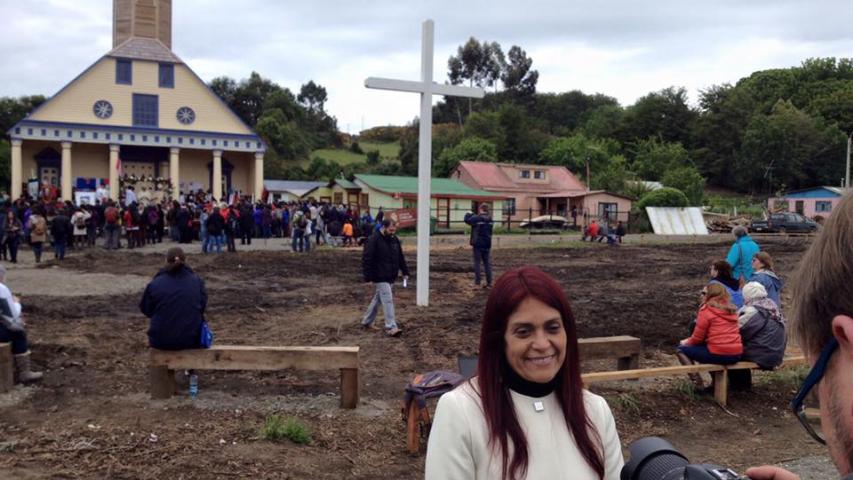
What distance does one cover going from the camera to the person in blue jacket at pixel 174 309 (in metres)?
7.12

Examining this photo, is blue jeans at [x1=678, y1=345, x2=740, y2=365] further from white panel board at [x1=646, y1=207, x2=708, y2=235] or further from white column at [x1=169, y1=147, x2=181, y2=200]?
white panel board at [x1=646, y1=207, x2=708, y2=235]

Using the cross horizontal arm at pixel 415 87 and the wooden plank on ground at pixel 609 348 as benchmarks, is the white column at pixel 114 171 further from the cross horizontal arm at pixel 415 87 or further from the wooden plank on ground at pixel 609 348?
the wooden plank on ground at pixel 609 348

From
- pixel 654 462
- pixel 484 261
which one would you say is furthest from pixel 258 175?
pixel 654 462

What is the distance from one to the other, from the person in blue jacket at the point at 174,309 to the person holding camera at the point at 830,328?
658cm

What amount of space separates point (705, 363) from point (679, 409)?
60 centimetres

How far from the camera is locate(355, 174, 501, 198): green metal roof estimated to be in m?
43.8

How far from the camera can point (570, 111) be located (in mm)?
103688

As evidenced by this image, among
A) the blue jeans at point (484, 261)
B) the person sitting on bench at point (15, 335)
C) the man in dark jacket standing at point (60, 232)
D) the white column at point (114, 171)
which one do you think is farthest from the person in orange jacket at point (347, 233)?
the person sitting on bench at point (15, 335)

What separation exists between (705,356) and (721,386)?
35 centimetres

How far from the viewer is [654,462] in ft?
5.15

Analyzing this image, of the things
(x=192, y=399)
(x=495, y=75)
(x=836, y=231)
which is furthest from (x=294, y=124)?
(x=836, y=231)

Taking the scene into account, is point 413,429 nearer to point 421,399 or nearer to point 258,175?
point 421,399

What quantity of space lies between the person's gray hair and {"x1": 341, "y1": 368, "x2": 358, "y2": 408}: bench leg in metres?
6.02

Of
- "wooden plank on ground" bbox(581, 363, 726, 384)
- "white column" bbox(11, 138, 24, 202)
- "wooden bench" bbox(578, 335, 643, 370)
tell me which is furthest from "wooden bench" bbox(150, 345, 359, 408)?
"white column" bbox(11, 138, 24, 202)
